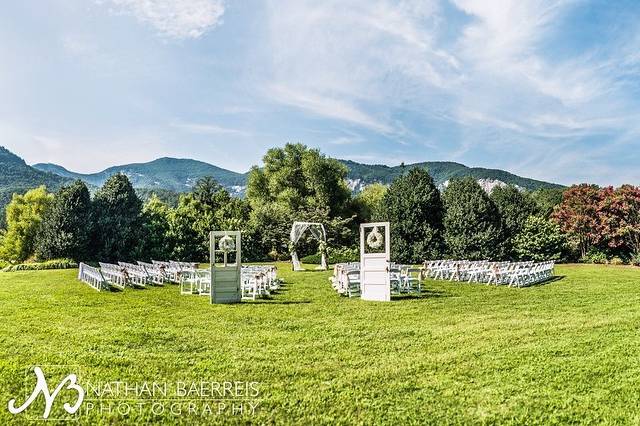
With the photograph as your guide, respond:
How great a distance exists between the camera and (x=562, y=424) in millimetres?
4512

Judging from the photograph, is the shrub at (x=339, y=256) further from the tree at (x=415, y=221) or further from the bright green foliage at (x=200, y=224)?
the bright green foliage at (x=200, y=224)

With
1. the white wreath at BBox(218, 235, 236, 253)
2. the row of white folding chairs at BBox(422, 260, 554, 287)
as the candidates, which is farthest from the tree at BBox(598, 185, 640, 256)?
the white wreath at BBox(218, 235, 236, 253)

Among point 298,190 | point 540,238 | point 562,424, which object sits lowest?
point 562,424

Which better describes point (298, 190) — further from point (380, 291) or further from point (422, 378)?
point (422, 378)

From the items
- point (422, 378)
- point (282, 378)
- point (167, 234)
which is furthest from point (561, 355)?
point (167, 234)

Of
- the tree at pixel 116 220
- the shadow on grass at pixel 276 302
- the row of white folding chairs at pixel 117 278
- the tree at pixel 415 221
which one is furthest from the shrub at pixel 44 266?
the tree at pixel 415 221

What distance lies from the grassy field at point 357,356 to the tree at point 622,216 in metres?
24.3

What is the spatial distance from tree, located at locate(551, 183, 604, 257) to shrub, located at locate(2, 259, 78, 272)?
33.8 metres

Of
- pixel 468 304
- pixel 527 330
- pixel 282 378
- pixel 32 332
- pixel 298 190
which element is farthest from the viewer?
pixel 298 190

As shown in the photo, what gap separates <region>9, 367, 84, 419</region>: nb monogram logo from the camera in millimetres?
4738

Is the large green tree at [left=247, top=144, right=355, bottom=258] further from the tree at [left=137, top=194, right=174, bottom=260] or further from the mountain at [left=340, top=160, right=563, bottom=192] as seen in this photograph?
the mountain at [left=340, top=160, right=563, bottom=192]

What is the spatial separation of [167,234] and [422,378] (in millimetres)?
32430

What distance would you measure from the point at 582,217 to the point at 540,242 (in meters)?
3.92

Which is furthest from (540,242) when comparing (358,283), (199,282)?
(199,282)
